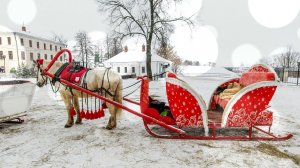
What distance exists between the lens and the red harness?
4.49 m

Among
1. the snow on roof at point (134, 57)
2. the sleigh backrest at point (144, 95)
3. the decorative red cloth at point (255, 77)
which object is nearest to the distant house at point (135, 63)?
the snow on roof at point (134, 57)

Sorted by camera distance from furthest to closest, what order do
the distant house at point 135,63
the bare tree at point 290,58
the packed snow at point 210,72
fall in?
the bare tree at point 290,58 → the packed snow at point 210,72 → the distant house at point 135,63

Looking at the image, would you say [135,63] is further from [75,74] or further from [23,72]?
[75,74]

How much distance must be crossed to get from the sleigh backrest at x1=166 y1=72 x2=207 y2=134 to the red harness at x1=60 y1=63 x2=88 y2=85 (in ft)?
6.95

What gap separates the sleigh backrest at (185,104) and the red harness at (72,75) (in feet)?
6.95

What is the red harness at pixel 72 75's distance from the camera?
449 centimetres

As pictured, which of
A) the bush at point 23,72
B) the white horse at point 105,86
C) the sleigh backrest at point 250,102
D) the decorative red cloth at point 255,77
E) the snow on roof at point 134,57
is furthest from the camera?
the snow on roof at point 134,57

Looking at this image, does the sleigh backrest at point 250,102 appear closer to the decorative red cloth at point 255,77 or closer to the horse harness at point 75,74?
the decorative red cloth at point 255,77

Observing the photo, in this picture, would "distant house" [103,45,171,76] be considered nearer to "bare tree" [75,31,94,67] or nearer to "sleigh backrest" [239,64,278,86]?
"bare tree" [75,31,94,67]

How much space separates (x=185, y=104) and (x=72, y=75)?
→ 2.70 m

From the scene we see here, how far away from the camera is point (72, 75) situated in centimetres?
455

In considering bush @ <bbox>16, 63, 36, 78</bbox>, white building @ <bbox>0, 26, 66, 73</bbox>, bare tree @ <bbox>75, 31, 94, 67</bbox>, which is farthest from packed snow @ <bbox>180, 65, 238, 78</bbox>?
white building @ <bbox>0, 26, 66, 73</bbox>

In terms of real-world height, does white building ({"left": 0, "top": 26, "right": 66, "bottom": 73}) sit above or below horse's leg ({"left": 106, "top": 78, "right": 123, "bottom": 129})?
above

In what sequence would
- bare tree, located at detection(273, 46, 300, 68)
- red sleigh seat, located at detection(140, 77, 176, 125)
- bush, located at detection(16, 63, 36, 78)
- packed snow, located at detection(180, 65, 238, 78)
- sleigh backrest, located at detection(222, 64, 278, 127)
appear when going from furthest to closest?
bare tree, located at detection(273, 46, 300, 68) < packed snow, located at detection(180, 65, 238, 78) < bush, located at detection(16, 63, 36, 78) < red sleigh seat, located at detection(140, 77, 176, 125) < sleigh backrest, located at detection(222, 64, 278, 127)
